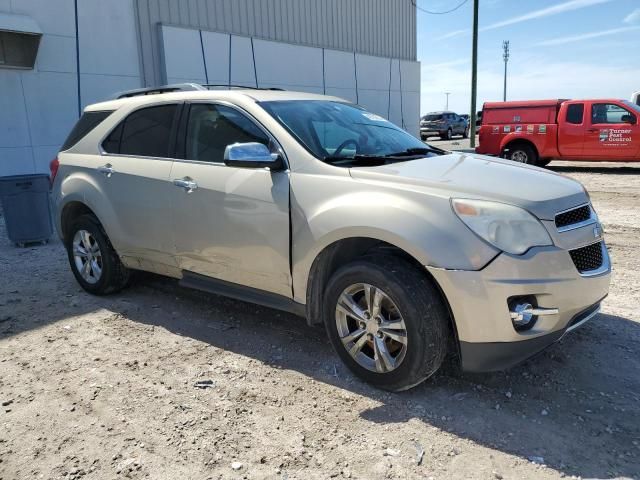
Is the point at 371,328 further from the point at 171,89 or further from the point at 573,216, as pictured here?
the point at 171,89

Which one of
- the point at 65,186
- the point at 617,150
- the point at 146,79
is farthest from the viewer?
the point at 617,150

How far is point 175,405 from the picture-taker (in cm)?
317

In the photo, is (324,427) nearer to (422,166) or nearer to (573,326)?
(573,326)

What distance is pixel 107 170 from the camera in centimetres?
465

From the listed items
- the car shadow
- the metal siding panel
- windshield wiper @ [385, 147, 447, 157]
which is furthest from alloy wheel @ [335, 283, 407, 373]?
the metal siding panel

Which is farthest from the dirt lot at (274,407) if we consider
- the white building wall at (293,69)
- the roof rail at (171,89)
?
the white building wall at (293,69)

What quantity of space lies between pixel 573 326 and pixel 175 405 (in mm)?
2324

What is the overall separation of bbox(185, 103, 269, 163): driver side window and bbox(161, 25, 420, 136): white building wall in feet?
31.0

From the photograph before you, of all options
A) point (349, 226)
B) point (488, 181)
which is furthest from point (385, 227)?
point (488, 181)

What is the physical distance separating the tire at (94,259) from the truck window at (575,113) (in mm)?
12644

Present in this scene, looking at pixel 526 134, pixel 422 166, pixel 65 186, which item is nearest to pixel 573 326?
pixel 422 166

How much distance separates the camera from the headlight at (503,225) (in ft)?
9.14

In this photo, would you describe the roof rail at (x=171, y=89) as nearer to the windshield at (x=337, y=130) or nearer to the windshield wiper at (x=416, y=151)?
the windshield at (x=337, y=130)

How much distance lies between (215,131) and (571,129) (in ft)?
40.8
